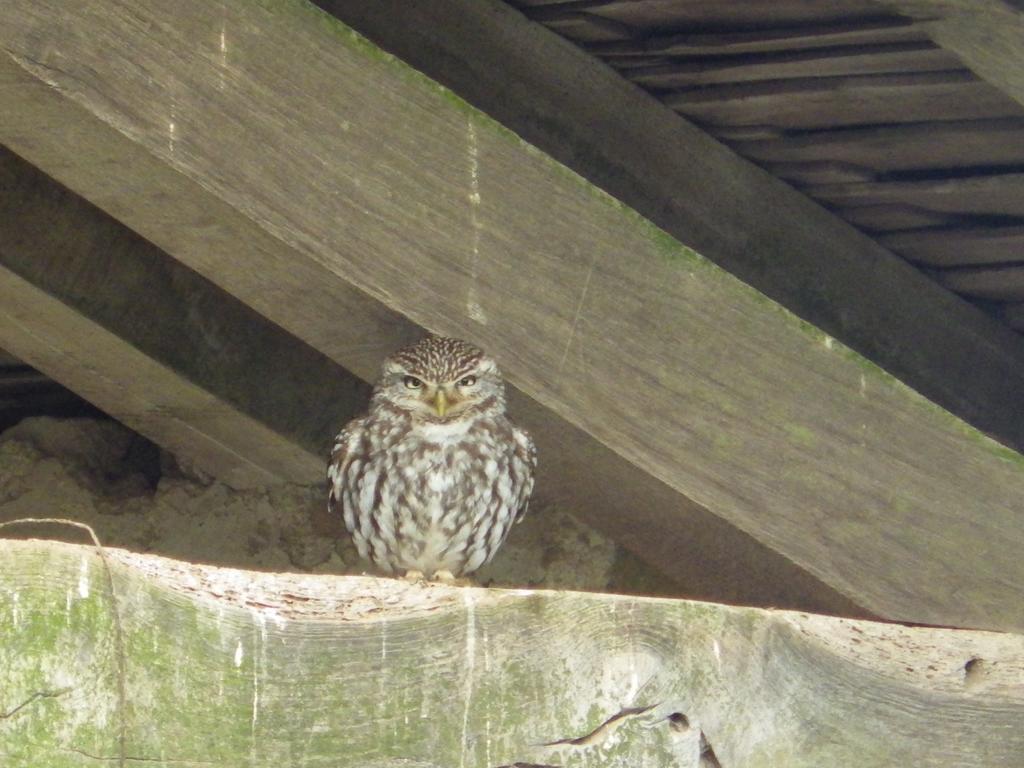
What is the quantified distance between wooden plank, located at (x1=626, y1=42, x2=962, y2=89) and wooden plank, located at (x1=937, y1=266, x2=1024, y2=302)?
0.56 m

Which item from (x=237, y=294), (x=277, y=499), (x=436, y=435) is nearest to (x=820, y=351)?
(x=237, y=294)

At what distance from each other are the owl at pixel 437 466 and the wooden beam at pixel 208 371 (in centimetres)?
12

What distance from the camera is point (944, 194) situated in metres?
3.18

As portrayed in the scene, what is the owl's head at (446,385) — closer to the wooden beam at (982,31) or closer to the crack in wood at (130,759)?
the wooden beam at (982,31)

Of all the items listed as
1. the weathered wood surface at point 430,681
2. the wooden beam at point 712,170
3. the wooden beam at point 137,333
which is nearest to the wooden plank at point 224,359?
the wooden beam at point 137,333

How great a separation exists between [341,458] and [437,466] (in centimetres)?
24

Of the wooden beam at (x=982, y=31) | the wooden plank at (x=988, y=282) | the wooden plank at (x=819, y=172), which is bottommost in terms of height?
the wooden beam at (x=982, y=31)

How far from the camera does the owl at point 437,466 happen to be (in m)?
3.91

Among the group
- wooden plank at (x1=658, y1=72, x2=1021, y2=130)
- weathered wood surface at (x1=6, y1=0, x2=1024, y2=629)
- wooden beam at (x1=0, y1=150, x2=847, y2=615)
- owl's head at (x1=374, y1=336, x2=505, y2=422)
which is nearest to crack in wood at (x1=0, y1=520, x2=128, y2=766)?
weathered wood surface at (x1=6, y1=0, x2=1024, y2=629)

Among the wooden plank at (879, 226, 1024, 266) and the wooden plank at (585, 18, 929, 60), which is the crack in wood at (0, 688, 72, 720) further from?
the wooden plank at (879, 226, 1024, 266)

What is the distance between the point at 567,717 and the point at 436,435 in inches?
87.5

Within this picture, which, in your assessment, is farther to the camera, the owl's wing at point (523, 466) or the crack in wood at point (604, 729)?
the owl's wing at point (523, 466)

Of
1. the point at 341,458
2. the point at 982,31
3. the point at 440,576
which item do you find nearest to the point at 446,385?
the point at 341,458

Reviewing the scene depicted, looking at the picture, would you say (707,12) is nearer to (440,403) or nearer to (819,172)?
(819,172)
